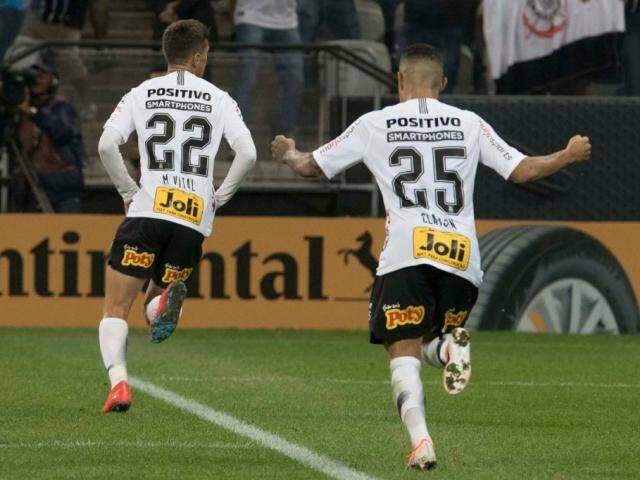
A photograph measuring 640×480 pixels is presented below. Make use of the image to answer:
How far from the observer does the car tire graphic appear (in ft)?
49.6

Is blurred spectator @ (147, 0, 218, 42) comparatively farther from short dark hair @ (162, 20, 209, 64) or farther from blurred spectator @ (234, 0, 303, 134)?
short dark hair @ (162, 20, 209, 64)

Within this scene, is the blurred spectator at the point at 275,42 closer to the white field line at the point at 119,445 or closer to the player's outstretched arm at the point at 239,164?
the player's outstretched arm at the point at 239,164

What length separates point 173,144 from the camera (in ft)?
30.3

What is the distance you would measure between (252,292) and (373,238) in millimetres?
1207

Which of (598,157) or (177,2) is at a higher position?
(177,2)

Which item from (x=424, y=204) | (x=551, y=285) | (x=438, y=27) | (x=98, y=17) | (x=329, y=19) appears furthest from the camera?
(x=98, y=17)

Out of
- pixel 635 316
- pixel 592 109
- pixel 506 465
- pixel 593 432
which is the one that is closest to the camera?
pixel 506 465

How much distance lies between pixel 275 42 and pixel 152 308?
8.45 m

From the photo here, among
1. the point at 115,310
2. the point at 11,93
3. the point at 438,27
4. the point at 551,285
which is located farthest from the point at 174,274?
the point at 438,27

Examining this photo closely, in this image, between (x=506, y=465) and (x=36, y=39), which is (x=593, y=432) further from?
(x=36, y=39)

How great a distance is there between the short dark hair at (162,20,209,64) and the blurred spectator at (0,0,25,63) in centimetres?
833

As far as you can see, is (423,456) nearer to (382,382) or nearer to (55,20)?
(382,382)

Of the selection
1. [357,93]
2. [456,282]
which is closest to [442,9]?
[357,93]

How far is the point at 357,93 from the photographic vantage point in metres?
17.2
